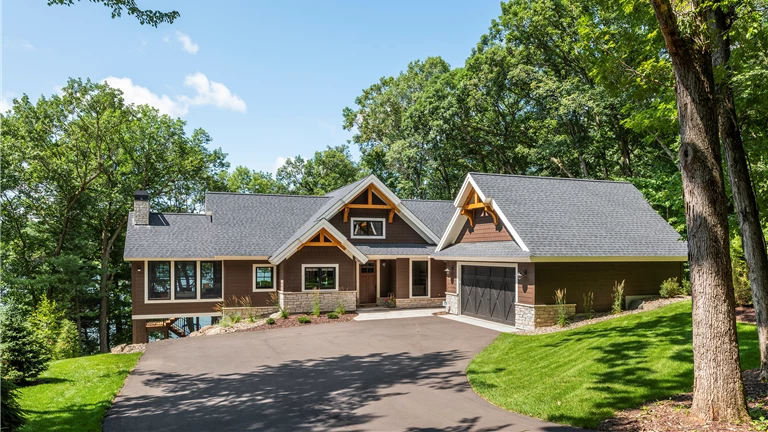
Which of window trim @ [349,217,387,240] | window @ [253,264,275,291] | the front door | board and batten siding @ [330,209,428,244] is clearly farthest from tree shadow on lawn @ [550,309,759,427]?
window @ [253,264,275,291]

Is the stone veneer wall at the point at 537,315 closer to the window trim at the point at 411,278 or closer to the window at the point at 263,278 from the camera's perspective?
the window trim at the point at 411,278

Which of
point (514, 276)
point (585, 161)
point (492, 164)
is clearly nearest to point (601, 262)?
point (514, 276)

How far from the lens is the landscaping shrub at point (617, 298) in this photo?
17328 millimetres

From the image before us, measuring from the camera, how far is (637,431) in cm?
686

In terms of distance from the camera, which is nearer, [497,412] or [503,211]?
[497,412]

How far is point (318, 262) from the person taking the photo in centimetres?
2280

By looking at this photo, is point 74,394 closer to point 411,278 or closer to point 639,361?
point 639,361

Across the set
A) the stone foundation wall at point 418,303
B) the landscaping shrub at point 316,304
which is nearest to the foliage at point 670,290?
the stone foundation wall at point 418,303

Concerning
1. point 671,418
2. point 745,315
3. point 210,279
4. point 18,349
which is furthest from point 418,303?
point 671,418

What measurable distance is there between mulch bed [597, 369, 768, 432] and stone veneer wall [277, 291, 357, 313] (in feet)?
52.2

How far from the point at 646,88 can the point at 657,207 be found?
58.1ft

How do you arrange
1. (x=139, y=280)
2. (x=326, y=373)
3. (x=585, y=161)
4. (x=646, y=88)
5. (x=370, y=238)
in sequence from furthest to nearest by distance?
(x=585, y=161) → (x=370, y=238) → (x=139, y=280) → (x=326, y=373) → (x=646, y=88)

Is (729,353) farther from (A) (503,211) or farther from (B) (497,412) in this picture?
(A) (503,211)

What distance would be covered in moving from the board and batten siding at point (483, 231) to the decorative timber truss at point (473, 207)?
0.68 feet
